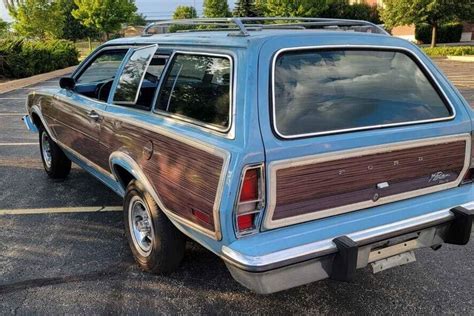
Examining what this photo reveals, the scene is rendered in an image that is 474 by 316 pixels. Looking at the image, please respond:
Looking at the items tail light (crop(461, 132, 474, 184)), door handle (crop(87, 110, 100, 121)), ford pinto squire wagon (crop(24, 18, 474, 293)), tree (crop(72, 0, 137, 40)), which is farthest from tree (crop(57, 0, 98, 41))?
tail light (crop(461, 132, 474, 184))

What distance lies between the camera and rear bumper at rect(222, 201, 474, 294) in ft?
7.71

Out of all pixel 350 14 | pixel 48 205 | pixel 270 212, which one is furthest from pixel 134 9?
pixel 270 212

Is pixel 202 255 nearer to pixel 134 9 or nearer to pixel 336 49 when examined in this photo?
pixel 336 49

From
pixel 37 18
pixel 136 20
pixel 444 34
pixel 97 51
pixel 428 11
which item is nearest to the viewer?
pixel 97 51

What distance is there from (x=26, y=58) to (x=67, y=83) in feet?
55.8

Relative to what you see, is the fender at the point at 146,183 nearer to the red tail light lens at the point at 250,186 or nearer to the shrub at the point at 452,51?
the red tail light lens at the point at 250,186

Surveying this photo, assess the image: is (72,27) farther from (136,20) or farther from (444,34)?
(444,34)

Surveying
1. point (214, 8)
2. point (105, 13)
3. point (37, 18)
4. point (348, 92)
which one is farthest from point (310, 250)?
point (214, 8)

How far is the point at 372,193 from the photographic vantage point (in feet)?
9.13

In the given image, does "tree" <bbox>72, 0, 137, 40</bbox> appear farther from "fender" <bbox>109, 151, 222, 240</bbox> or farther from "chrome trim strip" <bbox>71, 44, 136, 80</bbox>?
"fender" <bbox>109, 151, 222, 240</bbox>

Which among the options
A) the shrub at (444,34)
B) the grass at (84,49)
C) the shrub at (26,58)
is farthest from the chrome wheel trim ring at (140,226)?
the shrub at (444,34)

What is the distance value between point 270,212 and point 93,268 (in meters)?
1.76

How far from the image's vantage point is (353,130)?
272cm

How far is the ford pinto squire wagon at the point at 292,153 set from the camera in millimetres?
2441
